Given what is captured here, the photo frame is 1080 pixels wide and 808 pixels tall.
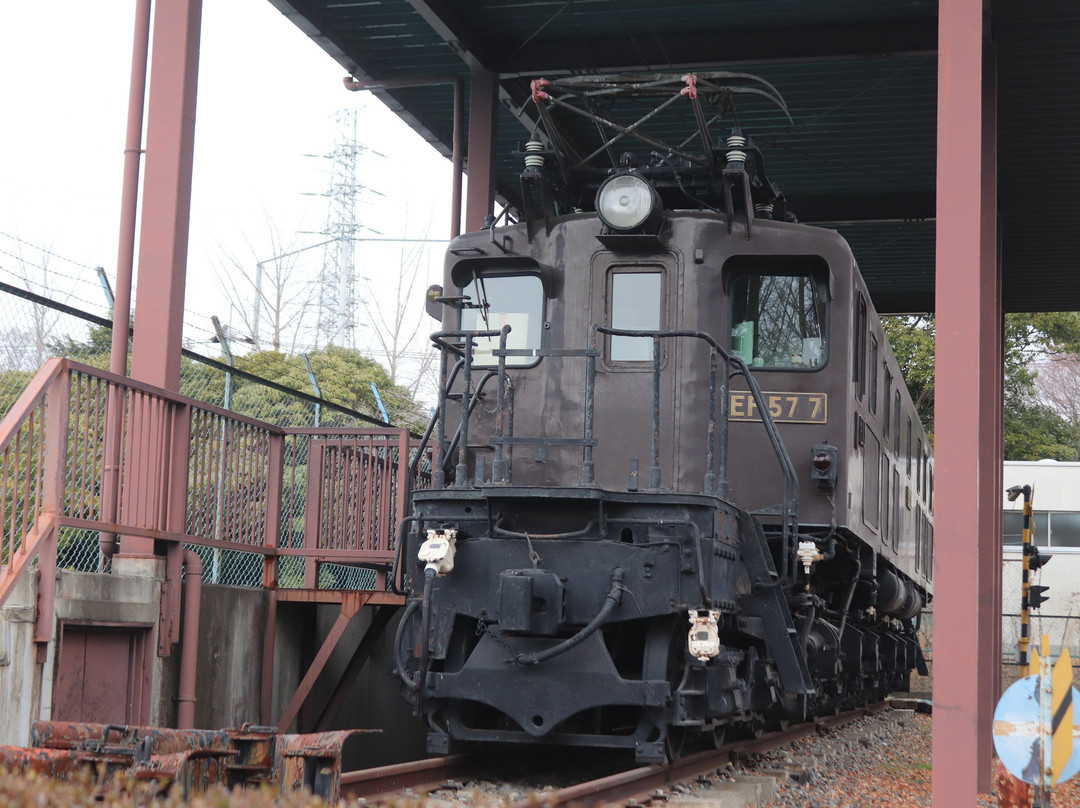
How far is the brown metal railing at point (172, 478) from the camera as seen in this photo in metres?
6.59

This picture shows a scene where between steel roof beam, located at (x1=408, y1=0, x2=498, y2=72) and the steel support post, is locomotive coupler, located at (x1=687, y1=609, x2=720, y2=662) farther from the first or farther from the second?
steel roof beam, located at (x1=408, y1=0, x2=498, y2=72)

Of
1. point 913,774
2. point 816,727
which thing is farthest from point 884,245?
point 913,774

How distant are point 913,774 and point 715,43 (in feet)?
23.8

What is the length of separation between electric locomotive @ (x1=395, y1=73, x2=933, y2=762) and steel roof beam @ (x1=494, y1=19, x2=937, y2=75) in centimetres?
298

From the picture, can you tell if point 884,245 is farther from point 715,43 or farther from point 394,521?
point 394,521

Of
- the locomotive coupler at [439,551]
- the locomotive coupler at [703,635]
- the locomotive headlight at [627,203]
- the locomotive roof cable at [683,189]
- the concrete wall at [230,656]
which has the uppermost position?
the locomotive roof cable at [683,189]

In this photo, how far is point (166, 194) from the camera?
836cm

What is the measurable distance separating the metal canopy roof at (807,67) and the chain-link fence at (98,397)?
11.6ft

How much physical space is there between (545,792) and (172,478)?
314 centimetres

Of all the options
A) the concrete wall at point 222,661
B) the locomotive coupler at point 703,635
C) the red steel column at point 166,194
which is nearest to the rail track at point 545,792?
the locomotive coupler at point 703,635

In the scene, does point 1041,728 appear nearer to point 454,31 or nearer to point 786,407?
point 786,407

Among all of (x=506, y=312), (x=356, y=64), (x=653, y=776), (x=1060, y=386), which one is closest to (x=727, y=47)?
(x=356, y=64)

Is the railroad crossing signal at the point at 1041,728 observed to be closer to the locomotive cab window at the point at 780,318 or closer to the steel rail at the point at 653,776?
the steel rail at the point at 653,776

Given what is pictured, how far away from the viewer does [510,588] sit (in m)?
7.08
